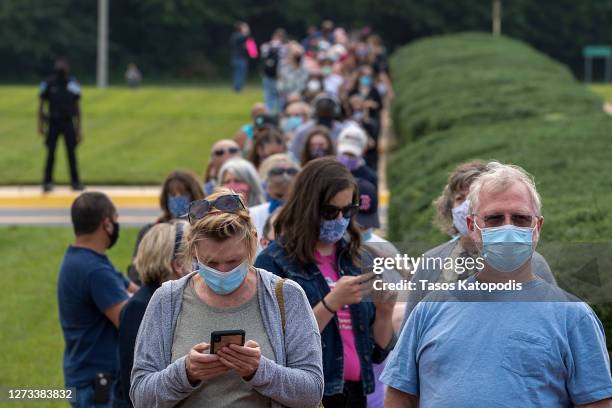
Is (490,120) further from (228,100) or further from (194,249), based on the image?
(228,100)

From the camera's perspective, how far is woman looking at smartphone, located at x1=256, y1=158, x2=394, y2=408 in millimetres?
5527

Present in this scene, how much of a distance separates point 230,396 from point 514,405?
3.24 feet

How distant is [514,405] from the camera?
3887 mm

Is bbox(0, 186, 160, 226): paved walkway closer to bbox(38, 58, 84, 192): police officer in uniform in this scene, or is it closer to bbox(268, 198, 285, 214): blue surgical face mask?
bbox(38, 58, 84, 192): police officer in uniform

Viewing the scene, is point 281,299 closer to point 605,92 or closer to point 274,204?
point 274,204

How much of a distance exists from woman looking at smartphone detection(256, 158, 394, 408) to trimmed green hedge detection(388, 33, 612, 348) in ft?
3.43

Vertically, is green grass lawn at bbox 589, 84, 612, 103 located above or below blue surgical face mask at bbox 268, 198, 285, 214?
above

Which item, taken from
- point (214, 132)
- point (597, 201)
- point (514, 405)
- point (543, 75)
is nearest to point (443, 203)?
point (597, 201)

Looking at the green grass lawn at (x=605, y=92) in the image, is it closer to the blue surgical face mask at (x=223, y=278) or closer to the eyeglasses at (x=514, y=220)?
the blue surgical face mask at (x=223, y=278)

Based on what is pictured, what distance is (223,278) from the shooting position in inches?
171

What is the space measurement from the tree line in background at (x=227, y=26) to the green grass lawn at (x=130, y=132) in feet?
71.4

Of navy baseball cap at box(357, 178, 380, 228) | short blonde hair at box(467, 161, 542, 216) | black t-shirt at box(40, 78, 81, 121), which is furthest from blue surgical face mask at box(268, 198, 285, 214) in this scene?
black t-shirt at box(40, 78, 81, 121)

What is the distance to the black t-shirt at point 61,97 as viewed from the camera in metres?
19.5

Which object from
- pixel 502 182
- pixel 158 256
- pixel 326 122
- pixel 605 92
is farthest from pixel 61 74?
pixel 605 92
